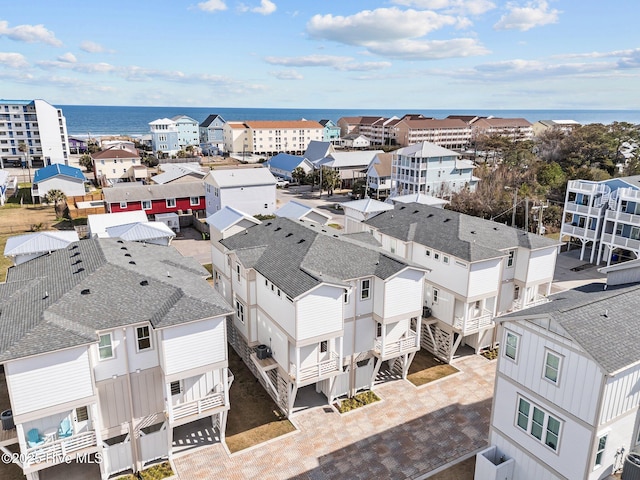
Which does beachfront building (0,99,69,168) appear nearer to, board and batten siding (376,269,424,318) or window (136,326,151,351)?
window (136,326,151,351)

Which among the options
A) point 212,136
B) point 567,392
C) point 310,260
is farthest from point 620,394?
point 212,136

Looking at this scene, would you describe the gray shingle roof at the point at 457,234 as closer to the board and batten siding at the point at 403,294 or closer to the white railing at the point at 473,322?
the white railing at the point at 473,322

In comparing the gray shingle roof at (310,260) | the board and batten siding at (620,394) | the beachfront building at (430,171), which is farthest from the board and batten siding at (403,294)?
the beachfront building at (430,171)

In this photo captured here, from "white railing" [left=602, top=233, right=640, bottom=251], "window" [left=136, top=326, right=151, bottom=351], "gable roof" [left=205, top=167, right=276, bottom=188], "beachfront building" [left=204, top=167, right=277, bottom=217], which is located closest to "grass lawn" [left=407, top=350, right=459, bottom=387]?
"window" [left=136, top=326, right=151, bottom=351]

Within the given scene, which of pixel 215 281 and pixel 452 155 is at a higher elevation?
pixel 452 155

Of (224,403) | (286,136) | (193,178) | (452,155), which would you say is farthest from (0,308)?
(286,136)

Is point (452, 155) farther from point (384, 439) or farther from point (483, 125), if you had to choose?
point (483, 125)
